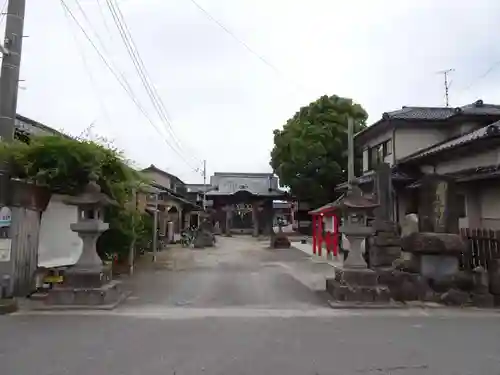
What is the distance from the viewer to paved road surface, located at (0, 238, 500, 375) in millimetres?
5926

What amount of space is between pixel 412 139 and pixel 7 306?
65.8 ft

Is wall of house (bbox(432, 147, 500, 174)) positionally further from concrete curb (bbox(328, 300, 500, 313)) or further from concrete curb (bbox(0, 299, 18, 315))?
concrete curb (bbox(0, 299, 18, 315))

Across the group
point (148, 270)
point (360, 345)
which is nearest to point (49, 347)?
point (360, 345)

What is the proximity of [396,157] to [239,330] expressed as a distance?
17351 mm

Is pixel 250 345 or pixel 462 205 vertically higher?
pixel 462 205

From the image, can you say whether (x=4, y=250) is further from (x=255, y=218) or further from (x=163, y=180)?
(x=163, y=180)

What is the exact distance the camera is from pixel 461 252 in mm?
11391

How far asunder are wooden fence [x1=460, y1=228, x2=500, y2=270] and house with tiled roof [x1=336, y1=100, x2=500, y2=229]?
2390mm

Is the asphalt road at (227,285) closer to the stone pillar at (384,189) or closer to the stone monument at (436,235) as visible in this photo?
the stone monument at (436,235)

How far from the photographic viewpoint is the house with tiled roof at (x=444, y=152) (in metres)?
14.6

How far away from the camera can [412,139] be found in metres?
23.4

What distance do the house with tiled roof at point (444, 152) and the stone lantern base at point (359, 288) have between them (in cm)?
555

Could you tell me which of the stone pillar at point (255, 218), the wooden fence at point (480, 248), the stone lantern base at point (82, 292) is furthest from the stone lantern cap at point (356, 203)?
the stone pillar at point (255, 218)

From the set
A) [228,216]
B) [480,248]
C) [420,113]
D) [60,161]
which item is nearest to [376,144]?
[420,113]
